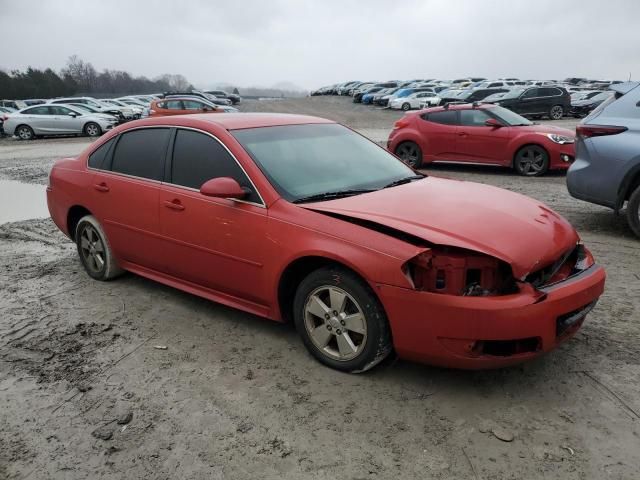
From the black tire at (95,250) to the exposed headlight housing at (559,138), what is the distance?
27.9 feet

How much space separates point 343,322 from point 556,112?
85.1 ft

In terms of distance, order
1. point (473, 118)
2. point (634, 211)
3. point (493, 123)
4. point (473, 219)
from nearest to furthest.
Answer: point (473, 219), point (634, 211), point (493, 123), point (473, 118)

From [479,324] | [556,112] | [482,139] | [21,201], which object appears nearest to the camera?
[479,324]

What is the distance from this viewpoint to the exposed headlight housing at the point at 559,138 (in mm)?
10484

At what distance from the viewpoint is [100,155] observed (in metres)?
5.04

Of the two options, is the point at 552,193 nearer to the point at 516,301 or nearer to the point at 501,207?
the point at 501,207

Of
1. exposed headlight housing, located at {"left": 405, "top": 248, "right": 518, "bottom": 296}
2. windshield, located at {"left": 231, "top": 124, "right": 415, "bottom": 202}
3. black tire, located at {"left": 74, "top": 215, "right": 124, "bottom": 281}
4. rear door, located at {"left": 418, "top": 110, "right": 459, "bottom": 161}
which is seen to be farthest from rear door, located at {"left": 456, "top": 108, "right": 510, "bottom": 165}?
exposed headlight housing, located at {"left": 405, "top": 248, "right": 518, "bottom": 296}

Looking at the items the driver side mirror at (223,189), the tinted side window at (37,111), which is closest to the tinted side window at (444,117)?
the driver side mirror at (223,189)

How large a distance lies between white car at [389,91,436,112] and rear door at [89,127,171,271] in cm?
3359

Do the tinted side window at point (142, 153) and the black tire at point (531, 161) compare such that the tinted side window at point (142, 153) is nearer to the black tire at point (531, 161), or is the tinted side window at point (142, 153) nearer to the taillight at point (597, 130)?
the taillight at point (597, 130)

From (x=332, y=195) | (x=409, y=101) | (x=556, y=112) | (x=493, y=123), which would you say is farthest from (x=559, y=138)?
(x=409, y=101)

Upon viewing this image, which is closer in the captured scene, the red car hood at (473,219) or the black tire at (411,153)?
the red car hood at (473,219)

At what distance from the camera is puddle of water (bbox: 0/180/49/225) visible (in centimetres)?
825

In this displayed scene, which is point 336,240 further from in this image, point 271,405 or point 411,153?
point 411,153
